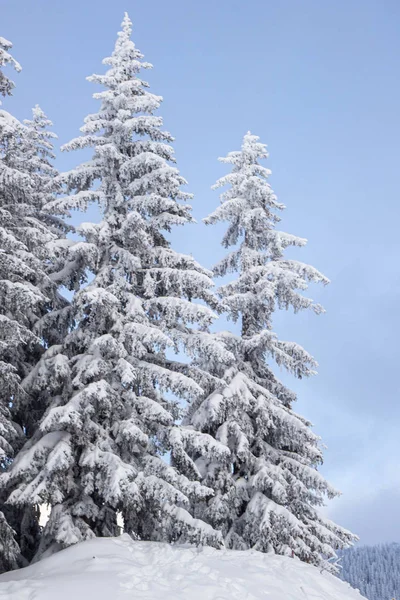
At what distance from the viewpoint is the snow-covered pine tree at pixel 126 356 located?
42.0 feet

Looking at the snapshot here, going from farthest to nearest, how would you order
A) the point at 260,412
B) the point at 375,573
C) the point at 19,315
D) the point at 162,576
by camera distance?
the point at 375,573, the point at 260,412, the point at 19,315, the point at 162,576

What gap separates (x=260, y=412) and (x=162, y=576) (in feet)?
25.8

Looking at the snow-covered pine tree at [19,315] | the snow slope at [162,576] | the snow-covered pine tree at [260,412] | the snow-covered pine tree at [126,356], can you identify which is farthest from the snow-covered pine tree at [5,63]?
the snow slope at [162,576]

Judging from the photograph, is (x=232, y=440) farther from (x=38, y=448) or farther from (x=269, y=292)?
(x=38, y=448)

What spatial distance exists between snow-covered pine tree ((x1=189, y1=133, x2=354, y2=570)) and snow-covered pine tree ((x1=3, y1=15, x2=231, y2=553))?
1.53 m

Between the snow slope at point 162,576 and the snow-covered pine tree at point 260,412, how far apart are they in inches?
153

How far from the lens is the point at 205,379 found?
A: 52.8 ft

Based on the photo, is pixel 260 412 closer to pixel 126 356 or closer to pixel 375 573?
pixel 126 356

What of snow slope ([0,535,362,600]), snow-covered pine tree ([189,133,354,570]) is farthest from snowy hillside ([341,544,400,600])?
snow slope ([0,535,362,600])

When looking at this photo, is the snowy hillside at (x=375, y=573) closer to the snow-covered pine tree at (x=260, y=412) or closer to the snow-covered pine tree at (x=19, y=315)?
the snow-covered pine tree at (x=260, y=412)

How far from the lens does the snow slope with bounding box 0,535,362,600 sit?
9031mm

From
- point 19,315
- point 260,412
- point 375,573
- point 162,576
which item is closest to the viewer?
Result: point 162,576

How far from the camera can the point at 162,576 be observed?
10164 millimetres

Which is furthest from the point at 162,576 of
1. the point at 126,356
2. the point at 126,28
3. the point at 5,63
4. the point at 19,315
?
the point at 126,28
